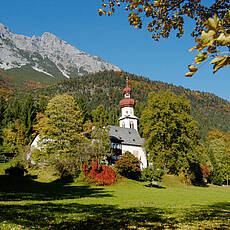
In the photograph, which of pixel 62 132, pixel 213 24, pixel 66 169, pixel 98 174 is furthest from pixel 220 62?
pixel 62 132

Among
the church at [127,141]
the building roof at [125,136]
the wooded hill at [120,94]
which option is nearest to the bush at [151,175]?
the church at [127,141]

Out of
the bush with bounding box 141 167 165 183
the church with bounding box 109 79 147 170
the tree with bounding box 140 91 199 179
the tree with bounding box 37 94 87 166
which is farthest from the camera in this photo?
the church with bounding box 109 79 147 170

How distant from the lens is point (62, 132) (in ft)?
105

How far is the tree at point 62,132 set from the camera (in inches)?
1204

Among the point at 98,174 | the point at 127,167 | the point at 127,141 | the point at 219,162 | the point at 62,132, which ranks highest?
the point at 127,141

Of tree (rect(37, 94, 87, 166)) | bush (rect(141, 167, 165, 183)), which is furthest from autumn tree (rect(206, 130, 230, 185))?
tree (rect(37, 94, 87, 166))

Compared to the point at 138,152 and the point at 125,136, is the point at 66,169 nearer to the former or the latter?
the point at 125,136

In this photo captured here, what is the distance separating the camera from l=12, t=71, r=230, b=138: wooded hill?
11462 centimetres

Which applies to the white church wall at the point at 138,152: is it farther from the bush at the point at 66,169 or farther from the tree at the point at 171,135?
the bush at the point at 66,169

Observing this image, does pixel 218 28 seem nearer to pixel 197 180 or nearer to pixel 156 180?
pixel 156 180

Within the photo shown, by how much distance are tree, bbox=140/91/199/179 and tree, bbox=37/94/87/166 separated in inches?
493

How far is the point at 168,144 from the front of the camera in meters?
37.4

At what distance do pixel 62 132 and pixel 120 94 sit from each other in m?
93.0

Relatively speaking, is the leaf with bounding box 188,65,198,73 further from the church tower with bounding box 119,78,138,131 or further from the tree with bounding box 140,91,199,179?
the church tower with bounding box 119,78,138,131
